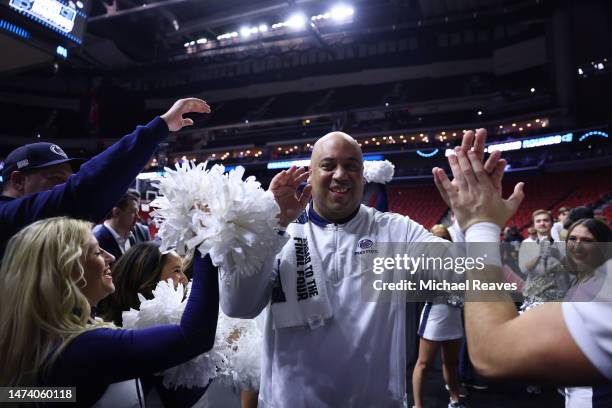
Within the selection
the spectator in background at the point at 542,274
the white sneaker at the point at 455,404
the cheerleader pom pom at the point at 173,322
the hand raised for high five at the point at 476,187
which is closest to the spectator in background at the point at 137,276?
the cheerleader pom pom at the point at 173,322

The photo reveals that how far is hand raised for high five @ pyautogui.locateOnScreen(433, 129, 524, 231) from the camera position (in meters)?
0.95

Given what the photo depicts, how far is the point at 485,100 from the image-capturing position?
17969 millimetres

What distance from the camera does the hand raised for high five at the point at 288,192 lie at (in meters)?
1.41

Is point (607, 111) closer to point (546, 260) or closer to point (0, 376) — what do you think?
point (546, 260)

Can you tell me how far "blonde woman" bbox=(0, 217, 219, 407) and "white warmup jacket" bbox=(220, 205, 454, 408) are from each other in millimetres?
184

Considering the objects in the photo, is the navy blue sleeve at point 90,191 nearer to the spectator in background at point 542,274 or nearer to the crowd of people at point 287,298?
the crowd of people at point 287,298

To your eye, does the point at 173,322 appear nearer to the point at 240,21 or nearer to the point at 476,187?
the point at 476,187

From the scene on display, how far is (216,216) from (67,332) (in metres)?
0.52

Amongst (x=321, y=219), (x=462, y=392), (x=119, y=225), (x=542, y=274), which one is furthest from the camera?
(x=462, y=392)

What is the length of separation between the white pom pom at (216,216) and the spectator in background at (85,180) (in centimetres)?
54

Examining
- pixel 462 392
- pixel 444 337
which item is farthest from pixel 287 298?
pixel 462 392

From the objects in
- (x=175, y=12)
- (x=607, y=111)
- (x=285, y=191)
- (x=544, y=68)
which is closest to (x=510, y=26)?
(x=544, y=68)

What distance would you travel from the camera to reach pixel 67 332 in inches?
46.7

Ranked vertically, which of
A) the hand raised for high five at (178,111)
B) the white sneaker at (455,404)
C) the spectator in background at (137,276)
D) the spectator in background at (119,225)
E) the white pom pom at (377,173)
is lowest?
the white sneaker at (455,404)
